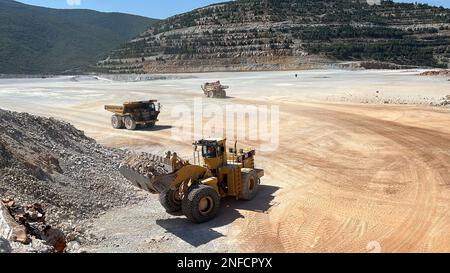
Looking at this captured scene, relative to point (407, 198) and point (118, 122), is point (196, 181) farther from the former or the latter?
point (118, 122)

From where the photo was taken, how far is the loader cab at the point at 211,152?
13742 mm

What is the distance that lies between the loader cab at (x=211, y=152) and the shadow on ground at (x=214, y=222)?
1400 mm

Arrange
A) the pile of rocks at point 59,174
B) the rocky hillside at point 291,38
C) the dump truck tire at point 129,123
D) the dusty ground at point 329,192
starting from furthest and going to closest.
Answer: the rocky hillside at point 291,38 → the dump truck tire at point 129,123 → the pile of rocks at point 59,174 → the dusty ground at point 329,192

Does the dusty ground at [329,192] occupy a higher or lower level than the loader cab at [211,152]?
lower

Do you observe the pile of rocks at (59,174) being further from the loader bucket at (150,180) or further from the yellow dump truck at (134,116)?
the yellow dump truck at (134,116)

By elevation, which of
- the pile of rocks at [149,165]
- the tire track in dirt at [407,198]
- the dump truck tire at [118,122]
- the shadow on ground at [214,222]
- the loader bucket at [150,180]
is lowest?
the shadow on ground at [214,222]

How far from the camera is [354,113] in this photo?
32.2 m

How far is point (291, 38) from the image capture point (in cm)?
9300

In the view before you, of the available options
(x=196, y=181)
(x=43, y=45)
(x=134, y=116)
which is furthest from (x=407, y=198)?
(x=43, y=45)

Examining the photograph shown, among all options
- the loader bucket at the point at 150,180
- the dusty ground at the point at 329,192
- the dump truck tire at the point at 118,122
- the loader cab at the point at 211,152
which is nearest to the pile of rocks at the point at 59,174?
the dusty ground at the point at 329,192

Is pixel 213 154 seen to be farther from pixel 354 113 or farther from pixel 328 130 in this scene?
pixel 354 113

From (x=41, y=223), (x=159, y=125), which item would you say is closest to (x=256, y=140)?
(x=159, y=125)

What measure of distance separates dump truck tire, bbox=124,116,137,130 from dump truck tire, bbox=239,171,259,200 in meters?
15.6
